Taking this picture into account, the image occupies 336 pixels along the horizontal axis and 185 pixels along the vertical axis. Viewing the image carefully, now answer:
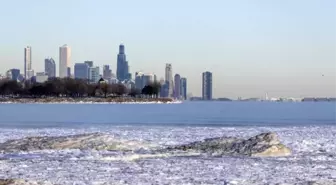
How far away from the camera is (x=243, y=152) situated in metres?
25.1

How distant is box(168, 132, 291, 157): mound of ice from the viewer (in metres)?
24.9

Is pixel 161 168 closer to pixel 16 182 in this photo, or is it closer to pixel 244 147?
pixel 16 182

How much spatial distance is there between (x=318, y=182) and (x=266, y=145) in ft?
26.9

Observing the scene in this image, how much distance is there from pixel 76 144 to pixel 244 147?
671 centimetres

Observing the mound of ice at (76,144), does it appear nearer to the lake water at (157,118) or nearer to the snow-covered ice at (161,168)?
the snow-covered ice at (161,168)

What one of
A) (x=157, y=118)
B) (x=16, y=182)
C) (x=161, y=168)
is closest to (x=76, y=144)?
(x=161, y=168)

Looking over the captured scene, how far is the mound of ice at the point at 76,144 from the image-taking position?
26859 mm

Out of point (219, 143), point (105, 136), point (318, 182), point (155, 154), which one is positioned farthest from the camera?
point (105, 136)

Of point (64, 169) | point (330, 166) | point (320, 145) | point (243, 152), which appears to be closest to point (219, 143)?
point (243, 152)

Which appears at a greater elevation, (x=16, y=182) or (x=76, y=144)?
(x=76, y=144)

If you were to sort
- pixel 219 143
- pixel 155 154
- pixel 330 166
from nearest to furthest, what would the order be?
1. pixel 330 166
2. pixel 155 154
3. pixel 219 143

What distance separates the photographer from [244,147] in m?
25.7

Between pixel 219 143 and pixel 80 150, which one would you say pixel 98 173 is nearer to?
pixel 80 150

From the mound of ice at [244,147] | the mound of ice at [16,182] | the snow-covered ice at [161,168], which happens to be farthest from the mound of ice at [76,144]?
the mound of ice at [16,182]
